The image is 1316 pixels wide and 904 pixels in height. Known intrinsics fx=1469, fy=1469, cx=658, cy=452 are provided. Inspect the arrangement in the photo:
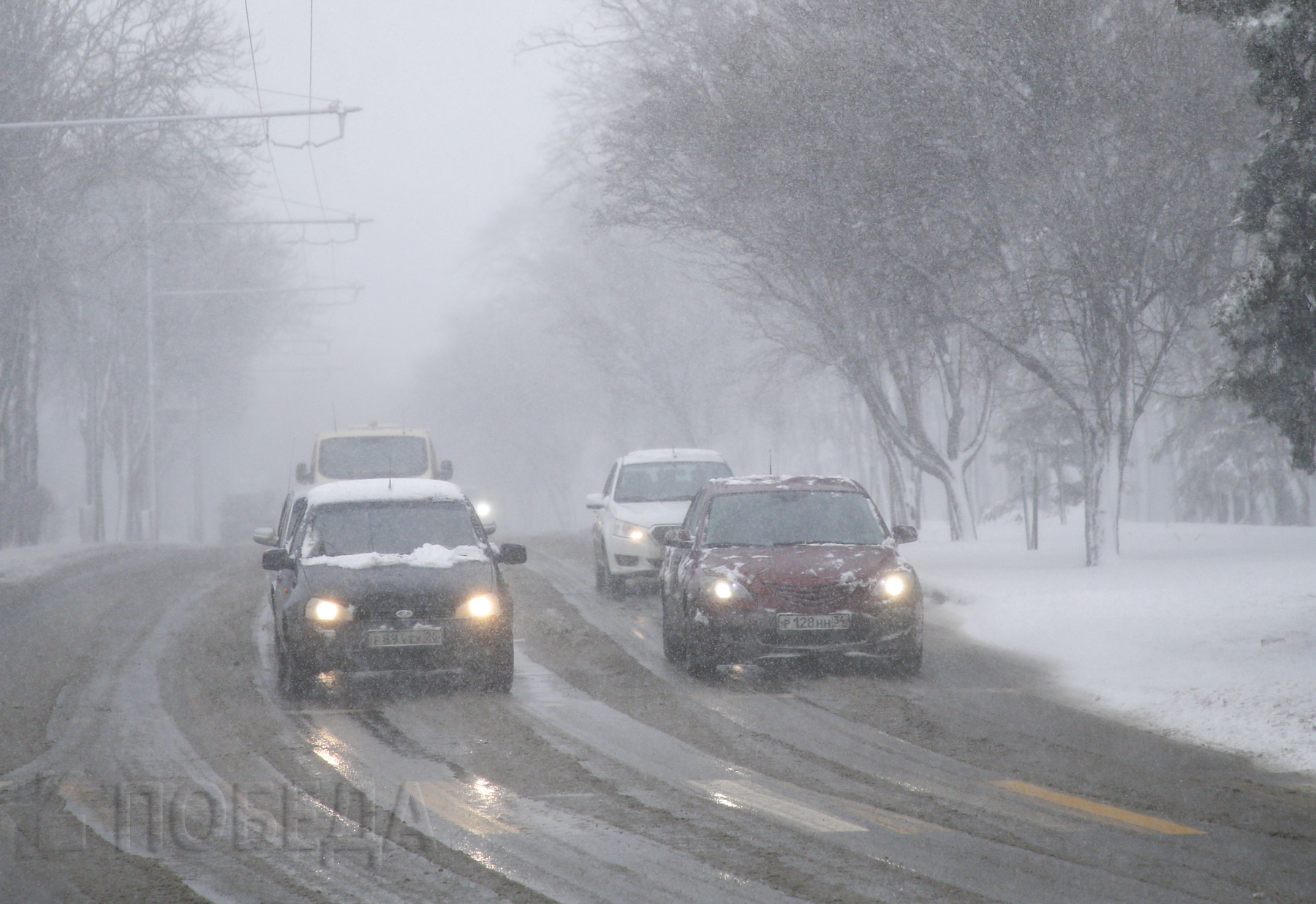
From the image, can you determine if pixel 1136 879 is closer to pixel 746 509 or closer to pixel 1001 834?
pixel 1001 834

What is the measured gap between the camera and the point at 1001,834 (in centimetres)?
622

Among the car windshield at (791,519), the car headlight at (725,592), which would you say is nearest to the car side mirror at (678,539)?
the car windshield at (791,519)

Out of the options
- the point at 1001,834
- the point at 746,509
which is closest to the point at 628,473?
the point at 746,509

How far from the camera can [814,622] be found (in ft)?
36.6

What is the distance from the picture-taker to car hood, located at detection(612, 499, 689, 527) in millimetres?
18250

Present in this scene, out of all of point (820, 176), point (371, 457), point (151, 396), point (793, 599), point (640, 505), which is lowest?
point (793, 599)

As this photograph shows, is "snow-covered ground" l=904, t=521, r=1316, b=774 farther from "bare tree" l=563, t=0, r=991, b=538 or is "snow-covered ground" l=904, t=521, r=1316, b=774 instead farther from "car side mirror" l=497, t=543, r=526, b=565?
"car side mirror" l=497, t=543, r=526, b=565

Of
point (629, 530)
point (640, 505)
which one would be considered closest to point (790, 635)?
point (629, 530)

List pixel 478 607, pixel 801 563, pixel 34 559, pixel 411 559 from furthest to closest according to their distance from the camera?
pixel 34 559
pixel 801 563
pixel 411 559
pixel 478 607

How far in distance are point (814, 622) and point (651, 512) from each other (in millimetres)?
7472

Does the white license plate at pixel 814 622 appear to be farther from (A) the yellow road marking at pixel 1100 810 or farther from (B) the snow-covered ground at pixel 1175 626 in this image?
(A) the yellow road marking at pixel 1100 810

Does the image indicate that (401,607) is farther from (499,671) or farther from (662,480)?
(662,480)

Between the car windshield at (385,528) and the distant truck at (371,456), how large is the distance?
405 inches

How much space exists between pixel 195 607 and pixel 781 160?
361 inches
